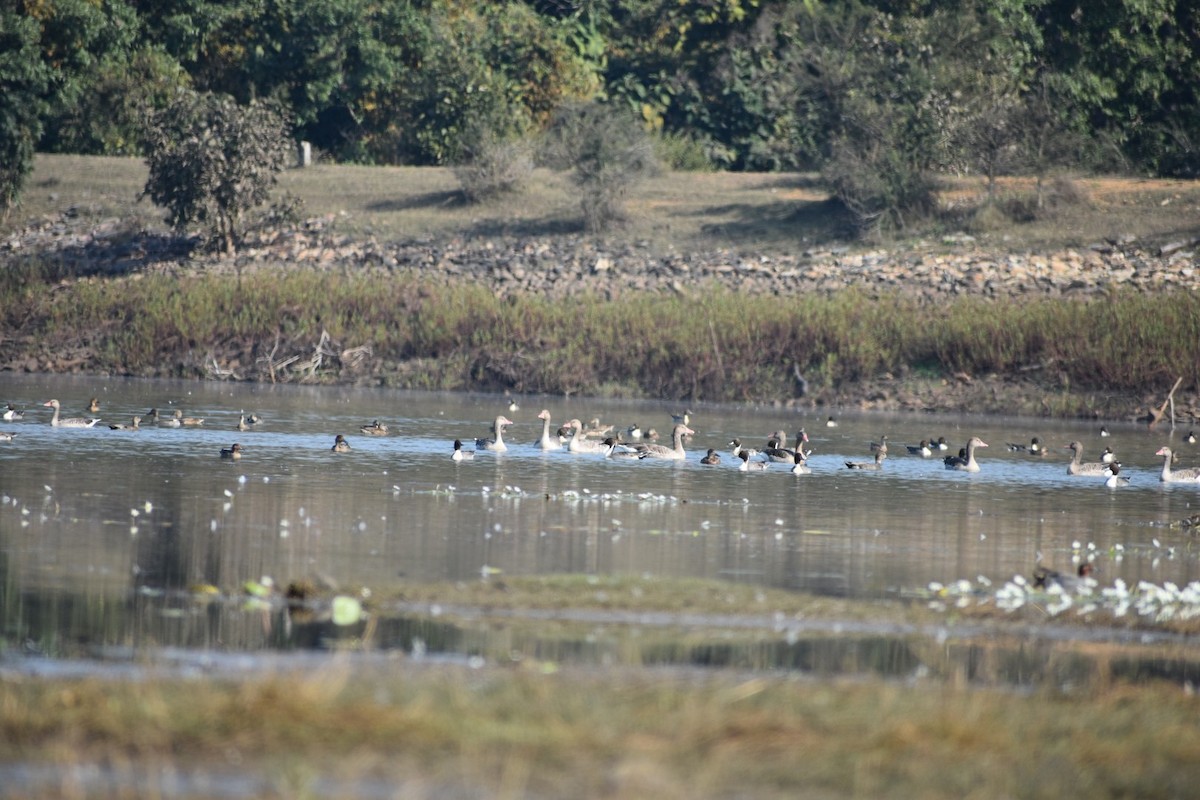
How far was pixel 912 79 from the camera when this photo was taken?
5878cm

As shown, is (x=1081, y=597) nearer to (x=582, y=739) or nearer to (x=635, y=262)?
(x=582, y=739)

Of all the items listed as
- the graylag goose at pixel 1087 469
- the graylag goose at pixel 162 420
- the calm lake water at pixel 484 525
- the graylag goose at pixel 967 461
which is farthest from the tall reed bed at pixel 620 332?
the graylag goose at pixel 162 420

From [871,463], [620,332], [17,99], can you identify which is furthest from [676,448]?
[17,99]

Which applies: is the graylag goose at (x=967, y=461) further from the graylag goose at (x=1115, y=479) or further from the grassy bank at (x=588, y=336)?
the grassy bank at (x=588, y=336)

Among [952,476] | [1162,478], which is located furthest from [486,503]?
[1162,478]

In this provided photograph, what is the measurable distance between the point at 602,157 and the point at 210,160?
41.3ft

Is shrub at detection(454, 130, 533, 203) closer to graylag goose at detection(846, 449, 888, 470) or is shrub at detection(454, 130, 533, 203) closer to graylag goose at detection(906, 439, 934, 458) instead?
graylag goose at detection(906, 439, 934, 458)

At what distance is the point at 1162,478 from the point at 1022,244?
23.4 metres

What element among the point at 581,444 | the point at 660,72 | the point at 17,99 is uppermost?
the point at 660,72

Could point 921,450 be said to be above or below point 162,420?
below

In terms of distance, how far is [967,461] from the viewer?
2927cm

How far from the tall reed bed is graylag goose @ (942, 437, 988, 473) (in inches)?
539

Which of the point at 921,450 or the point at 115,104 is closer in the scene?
the point at 921,450

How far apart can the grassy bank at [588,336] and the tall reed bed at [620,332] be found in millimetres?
46
